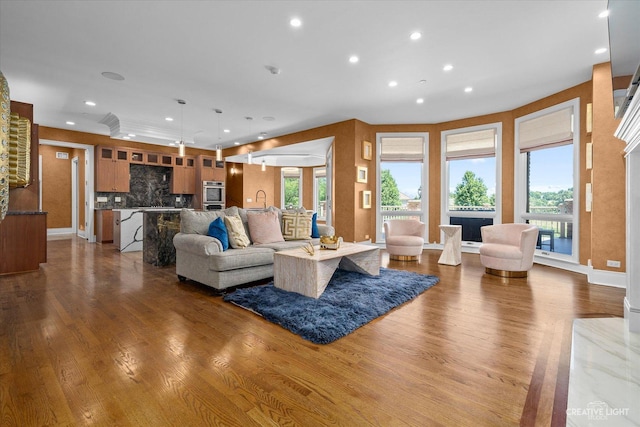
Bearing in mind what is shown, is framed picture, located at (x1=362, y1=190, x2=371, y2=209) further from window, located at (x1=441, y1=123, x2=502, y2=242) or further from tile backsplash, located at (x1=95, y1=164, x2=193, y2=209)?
tile backsplash, located at (x1=95, y1=164, x2=193, y2=209)

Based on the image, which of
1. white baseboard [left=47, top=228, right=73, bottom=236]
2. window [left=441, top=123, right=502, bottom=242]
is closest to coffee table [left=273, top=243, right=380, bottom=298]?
window [left=441, top=123, right=502, bottom=242]

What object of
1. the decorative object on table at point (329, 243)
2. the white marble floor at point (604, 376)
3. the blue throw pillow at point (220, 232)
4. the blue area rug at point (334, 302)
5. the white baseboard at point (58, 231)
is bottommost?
the white marble floor at point (604, 376)

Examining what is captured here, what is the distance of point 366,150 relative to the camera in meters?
6.45

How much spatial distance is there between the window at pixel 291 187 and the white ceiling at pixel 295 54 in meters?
5.88

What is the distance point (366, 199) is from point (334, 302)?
3.89 metres

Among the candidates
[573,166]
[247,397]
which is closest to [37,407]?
[247,397]

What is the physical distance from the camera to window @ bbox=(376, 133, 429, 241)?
6699 millimetres

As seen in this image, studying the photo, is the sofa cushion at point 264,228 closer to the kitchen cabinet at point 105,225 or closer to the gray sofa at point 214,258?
the gray sofa at point 214,258

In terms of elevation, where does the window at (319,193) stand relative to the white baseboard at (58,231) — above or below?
above

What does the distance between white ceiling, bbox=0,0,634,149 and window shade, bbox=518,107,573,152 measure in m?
0.39

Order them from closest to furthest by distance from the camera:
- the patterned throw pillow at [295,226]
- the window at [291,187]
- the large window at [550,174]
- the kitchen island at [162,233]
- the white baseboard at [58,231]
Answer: the patterned throw pillow at [295,226], the large window at [550,174], the kitchen island at [162,233], the white baseboard at [58,231], the window at [291,187]

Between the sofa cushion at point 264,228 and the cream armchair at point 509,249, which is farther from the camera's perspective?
Result: the sofa cushion at point 264,228

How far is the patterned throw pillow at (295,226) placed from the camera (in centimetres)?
440

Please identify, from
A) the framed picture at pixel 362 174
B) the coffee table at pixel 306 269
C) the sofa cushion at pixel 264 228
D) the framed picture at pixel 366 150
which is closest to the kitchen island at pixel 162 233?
the sofa cushion at pixel 264 228
